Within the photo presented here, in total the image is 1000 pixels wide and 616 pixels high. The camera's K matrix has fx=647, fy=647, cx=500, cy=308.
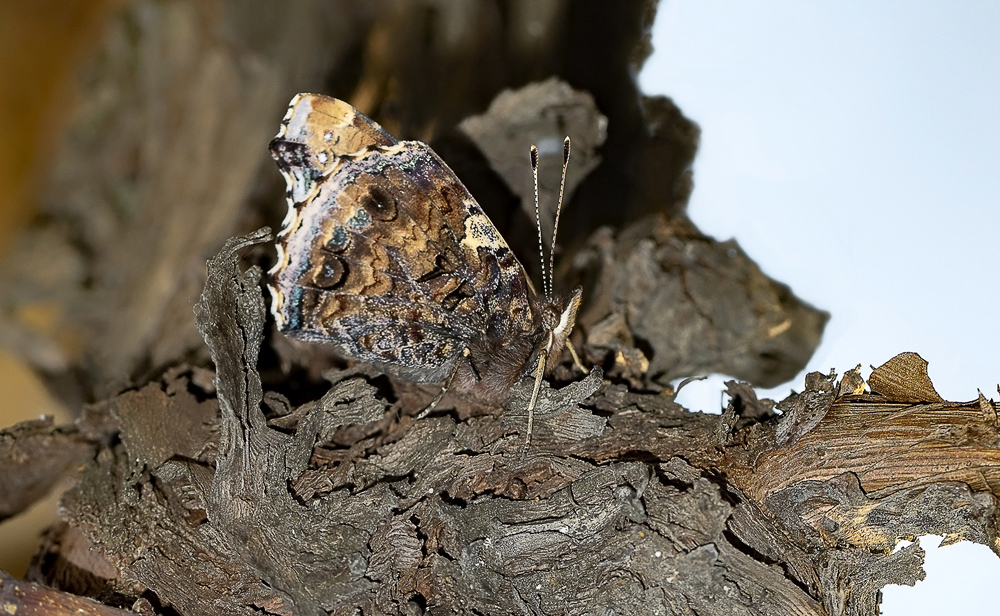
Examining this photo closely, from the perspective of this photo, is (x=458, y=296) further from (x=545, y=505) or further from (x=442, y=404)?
(x=545, y=505)

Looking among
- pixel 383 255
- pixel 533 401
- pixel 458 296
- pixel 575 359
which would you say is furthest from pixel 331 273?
pixel 575 359

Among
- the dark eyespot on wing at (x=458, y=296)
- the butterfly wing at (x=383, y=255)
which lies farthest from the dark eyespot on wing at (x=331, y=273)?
the dark eyespot on wing at (x=458, y=296)

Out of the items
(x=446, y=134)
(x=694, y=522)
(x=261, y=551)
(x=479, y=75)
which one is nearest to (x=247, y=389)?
(x=261, y=551)

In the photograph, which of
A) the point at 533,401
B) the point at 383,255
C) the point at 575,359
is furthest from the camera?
the point at 575,359

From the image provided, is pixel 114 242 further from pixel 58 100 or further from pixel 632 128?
pixel 632 128

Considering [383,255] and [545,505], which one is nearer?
[545,505]

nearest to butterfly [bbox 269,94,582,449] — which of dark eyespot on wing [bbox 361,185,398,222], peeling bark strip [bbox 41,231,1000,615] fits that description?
dark eyespot on wing [bbox 361,185,398,222]
